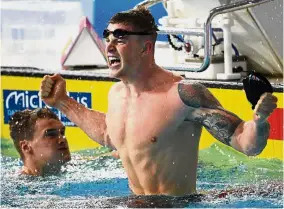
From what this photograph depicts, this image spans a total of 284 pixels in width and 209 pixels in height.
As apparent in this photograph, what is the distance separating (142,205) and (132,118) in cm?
27

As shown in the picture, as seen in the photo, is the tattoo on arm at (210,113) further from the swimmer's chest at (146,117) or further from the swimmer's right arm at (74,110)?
the swimmer's right arm at (74,110)

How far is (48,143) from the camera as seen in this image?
390cm

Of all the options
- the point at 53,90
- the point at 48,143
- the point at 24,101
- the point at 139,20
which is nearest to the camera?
the point at 139,20

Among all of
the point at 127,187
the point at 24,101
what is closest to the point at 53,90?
the point at 127,187

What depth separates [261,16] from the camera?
4.38 metres

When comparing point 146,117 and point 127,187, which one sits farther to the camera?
point 127,187

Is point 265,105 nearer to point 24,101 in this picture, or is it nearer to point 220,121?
point 220,121

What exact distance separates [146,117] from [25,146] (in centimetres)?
92

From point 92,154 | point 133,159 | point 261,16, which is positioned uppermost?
point 261,16

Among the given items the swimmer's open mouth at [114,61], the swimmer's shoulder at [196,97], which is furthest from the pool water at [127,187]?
the swimmer's open mouth at [114,61]

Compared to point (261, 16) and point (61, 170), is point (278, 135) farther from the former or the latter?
point (61, 170)

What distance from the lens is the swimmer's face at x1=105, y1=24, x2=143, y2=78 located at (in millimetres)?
3117

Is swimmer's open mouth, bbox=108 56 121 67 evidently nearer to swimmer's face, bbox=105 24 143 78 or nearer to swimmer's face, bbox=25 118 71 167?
swimmer's face, bbox=105 24 143 78

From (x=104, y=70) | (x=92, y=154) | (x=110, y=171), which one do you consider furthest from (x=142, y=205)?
(x=104, y=70)
